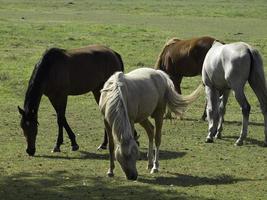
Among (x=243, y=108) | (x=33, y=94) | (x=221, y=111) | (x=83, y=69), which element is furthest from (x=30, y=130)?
(x=221, y=111)

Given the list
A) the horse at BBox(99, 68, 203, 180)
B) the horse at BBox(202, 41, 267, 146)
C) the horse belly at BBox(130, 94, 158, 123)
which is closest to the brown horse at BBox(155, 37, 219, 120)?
the horse at BBox(202, 41, 267, 146)

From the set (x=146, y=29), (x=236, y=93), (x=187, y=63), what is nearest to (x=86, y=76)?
(x=236, y=93)

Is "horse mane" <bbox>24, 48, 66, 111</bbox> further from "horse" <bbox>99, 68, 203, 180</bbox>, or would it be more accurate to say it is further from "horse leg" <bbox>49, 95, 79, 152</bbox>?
"horse" <bbox>99, 68, 203, 180</bbox>

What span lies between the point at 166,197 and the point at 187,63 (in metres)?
7.84

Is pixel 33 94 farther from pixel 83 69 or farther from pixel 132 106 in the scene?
pixel 132 106

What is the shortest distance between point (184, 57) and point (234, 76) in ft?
12.6

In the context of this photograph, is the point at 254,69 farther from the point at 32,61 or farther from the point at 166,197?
the point at 32,61

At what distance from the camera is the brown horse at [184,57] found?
1555 cm

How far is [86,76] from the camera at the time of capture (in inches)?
492

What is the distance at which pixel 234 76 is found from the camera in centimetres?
1229

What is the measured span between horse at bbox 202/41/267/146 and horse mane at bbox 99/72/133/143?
364 centimetres

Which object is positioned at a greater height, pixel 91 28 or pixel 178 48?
pixel 178 48

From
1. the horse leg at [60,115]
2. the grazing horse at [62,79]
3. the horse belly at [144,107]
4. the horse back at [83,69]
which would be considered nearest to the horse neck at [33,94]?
the grazing horse at [62,79]

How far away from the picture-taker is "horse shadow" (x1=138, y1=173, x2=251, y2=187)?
9.53 meters
